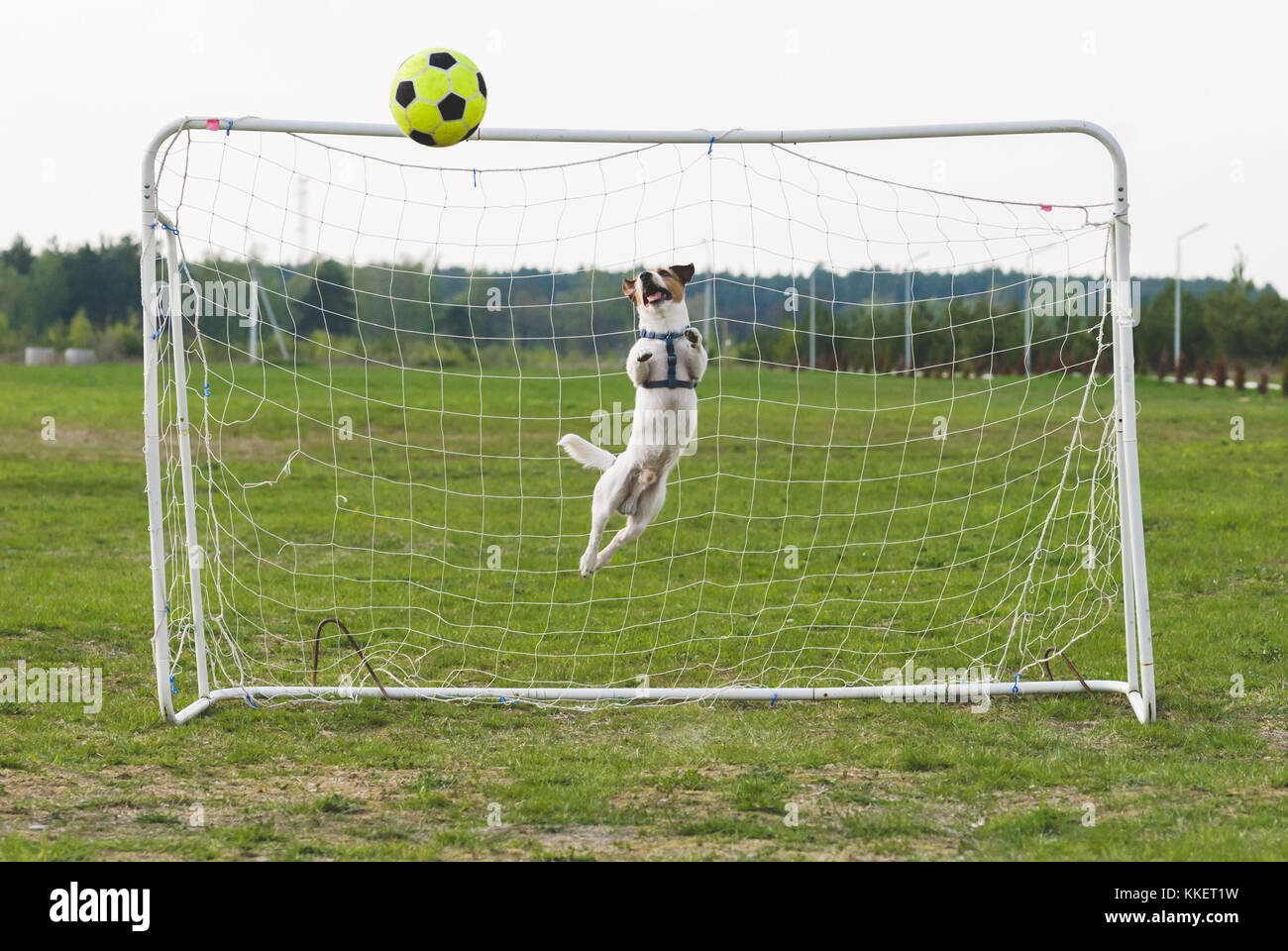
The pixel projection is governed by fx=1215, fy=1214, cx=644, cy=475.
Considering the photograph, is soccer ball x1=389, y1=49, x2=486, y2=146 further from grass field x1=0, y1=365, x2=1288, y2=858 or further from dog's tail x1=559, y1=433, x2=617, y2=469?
grass field x1=0, y1=365, x2=1288, y2=858

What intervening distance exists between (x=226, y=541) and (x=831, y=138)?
9.77 m

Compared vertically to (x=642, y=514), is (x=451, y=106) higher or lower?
higher

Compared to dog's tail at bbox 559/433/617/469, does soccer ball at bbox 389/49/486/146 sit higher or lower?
higher

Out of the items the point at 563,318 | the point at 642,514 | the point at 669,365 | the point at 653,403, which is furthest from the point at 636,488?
the point at 563,318

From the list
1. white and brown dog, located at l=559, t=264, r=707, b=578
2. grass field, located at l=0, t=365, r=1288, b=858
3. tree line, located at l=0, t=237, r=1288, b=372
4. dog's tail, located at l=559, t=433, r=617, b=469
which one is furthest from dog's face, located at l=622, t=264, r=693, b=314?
tree line, located at l=0, t=237, r=1288, b=372

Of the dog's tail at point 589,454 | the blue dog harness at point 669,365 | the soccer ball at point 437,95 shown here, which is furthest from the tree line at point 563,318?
the soccer ball at point 437,95

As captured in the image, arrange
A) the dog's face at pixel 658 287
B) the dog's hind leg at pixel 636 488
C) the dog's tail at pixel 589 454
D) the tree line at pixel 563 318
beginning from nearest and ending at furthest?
the dog's face at pixel 658 287, the dog's hind leg at pixel 636 488, the dog's tail at pixel 589 454, the tree line at pixel 563 318

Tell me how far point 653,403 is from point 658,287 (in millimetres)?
672

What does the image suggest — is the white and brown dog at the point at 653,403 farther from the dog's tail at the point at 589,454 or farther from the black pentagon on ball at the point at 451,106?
the black pentagon on ball at the point at 451,106

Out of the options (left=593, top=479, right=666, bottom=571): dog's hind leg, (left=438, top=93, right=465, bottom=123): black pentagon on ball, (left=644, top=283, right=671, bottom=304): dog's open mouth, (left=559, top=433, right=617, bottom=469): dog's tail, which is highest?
(left=438, top=93, right=465, bottom=123): black pentagon on ball

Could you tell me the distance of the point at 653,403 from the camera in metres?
6.65

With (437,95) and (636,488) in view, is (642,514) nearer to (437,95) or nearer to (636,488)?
(636,488)

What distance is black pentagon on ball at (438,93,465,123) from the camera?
6414mm

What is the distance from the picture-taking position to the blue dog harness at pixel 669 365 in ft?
21.3
